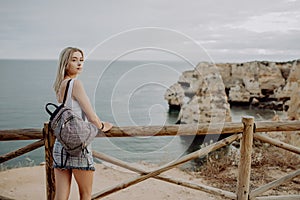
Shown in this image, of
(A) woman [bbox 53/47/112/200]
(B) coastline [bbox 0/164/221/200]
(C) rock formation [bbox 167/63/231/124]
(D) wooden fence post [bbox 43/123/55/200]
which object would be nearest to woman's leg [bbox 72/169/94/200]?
(A) woman [bbox 53/47/112/200]

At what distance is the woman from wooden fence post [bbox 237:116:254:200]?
1216 mm

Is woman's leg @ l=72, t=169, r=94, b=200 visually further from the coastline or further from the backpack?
the coastline

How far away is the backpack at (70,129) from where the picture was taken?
1577 millimetres

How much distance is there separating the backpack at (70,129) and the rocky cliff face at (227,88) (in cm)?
865

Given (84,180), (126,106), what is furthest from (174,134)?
(126,106)

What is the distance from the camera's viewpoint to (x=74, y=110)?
1592 mm

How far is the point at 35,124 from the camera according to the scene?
10.7 m

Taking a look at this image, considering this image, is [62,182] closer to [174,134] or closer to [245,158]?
[174,134]

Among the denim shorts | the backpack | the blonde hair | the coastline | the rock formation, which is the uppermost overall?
the rock formation

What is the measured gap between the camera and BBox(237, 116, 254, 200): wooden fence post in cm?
234

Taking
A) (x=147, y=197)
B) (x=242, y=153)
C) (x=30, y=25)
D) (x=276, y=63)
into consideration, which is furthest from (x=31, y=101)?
(x=276, y=63)

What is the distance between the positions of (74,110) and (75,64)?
25 centimetres

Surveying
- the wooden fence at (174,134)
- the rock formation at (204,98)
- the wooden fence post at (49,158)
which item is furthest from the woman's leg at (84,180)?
the rock formation at (204,98)

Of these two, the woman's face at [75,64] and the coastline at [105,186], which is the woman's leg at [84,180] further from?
the coastline at [105,186]
